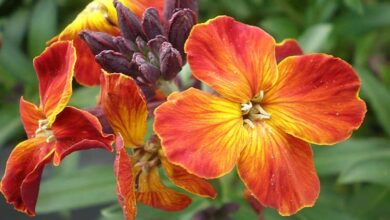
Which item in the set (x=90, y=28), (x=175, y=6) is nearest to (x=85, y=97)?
(x=90, y=28)

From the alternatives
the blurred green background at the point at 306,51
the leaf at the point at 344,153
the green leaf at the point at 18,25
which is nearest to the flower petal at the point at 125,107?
the blurred green background at the point at 306,51

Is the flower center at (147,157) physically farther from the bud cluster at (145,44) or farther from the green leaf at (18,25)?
the green leaf at (18,25)

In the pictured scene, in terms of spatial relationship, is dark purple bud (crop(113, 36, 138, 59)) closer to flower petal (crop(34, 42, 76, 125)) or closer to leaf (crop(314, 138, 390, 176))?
flower petal (crop(34, 42, 76, 125))

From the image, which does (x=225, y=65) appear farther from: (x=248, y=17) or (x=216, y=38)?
(x=248, y=17)

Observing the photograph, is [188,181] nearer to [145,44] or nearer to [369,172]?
[145,44]

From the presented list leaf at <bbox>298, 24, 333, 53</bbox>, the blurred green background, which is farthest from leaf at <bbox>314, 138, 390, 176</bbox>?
leaf at <bbox>298, 24, 333, 53</bbox>

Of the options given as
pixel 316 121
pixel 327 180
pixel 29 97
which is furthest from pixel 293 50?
pixel 29 97
